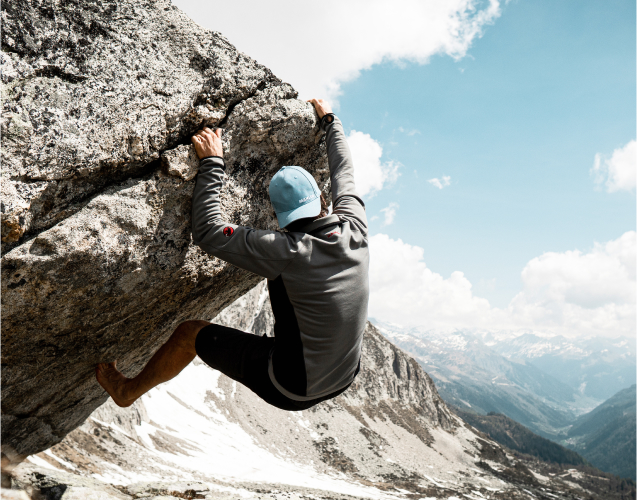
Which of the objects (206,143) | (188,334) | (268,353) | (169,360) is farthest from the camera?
(169,360)

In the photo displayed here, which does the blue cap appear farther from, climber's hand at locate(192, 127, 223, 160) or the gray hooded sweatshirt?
climber's hand at locate(192, 127, 223, 160)

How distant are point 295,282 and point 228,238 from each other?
39.6 inches

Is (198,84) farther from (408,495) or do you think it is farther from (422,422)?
(422,422)

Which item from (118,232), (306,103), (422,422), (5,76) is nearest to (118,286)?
(118,232)

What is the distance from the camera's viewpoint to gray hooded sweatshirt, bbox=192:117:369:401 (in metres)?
4.24

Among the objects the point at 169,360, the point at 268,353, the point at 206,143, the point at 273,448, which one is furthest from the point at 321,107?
the point at 273,448

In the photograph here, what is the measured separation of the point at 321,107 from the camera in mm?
6305

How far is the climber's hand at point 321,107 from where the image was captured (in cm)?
630

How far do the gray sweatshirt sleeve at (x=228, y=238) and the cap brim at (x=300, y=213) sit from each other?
17 cm

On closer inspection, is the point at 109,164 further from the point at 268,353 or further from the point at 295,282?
the point at 268,353

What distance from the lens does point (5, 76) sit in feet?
12.8

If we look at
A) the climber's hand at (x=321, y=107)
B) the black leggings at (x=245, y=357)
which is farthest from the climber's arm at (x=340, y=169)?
the black leggings at (x=245, y=357)

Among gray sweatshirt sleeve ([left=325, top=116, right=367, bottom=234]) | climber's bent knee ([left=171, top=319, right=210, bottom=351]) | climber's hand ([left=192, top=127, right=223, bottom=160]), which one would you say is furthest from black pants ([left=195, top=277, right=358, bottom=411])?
climber's hand ([left=192, top=127, right=223, bottom=160])

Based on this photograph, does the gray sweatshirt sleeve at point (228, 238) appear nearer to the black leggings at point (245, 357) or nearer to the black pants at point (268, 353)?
the black pants at point (268, 353)
